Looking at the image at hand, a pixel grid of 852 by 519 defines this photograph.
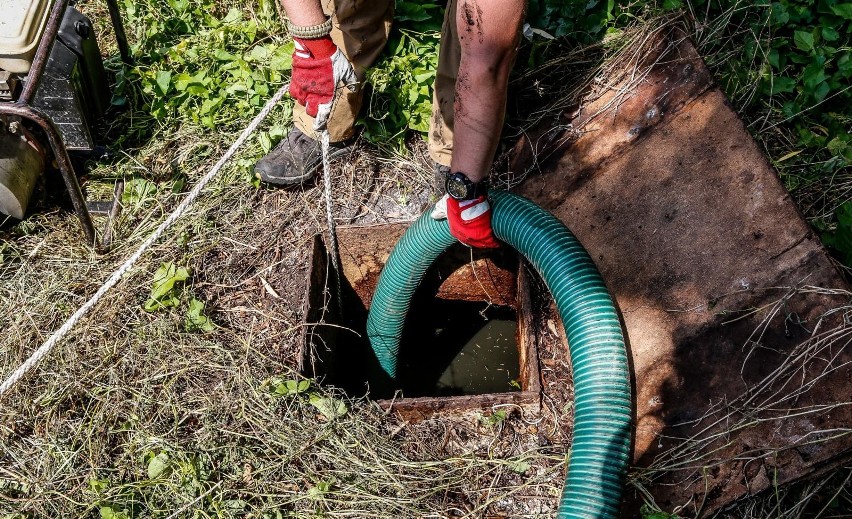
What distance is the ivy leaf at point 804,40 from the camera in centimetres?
277

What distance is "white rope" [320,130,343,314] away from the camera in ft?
9.33

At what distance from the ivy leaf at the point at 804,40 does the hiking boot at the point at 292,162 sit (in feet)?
6.54

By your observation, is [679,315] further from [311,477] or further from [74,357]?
[74,357]

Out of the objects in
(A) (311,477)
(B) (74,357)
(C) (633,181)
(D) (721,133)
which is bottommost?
(A) (311,477)

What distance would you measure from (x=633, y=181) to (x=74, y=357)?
2.17m

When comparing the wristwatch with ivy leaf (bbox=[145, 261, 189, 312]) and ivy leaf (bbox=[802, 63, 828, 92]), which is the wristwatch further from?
ivy leaf (bbox=[802, 63, 828, 92])

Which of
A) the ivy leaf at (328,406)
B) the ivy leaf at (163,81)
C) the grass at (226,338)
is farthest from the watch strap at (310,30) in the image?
the ivy leaf at (328,406)

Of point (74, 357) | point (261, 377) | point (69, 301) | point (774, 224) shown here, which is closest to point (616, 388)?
point (774, 224)

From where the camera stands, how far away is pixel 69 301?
2.79m

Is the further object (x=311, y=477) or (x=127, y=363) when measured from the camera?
(x=127, y=363)

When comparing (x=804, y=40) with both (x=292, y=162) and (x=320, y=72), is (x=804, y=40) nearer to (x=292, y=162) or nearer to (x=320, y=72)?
(x=320, y=72)

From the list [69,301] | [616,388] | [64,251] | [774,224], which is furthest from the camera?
[64,251]

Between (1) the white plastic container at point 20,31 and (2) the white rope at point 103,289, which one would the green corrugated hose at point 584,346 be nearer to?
(2) the white rope at point 103,289

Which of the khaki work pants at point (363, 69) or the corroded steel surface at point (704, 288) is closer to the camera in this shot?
the corroded steel surface at point (704, 288)
